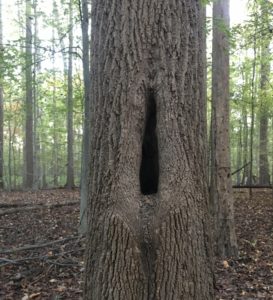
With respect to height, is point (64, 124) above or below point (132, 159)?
above

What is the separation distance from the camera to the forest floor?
496 centimetres

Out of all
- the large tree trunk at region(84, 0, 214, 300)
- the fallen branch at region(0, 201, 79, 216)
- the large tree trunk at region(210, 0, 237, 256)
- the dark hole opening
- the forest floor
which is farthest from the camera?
the fallen branch at region(0, 201, 79, 216)

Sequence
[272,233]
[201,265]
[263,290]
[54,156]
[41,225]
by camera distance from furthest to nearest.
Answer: [54,156] → [41,225] → [272,233] → [263,290] → [201,265]

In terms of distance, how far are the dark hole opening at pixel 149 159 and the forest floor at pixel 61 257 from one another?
2289 mm

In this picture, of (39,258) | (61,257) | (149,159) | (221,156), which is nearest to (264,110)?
(221,156)

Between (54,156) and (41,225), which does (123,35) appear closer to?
(41,225)

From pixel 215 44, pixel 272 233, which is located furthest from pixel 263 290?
pixel 215 44

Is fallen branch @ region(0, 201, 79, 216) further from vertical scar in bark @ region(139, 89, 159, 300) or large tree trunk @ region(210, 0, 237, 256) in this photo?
vertical scar in bark @ region(139, 89, 159, 300)

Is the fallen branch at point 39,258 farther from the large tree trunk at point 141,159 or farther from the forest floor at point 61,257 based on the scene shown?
the large tree trunk at point 141,159

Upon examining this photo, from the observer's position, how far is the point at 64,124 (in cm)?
2931

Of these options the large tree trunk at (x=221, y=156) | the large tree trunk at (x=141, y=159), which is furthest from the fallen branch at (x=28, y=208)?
the large tree trunk at (x=141, y=159)

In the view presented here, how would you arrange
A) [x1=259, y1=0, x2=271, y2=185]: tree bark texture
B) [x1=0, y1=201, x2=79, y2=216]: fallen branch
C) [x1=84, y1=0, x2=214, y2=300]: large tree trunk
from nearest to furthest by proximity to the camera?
[x1=84, y1=0, x2=214, y2=300]: large tree trunk
[x1=0, y1=201, x2=79, y2=216]: fallen branch
[x1=259, y1=0, x2=271, y2=185]: tree bark texture

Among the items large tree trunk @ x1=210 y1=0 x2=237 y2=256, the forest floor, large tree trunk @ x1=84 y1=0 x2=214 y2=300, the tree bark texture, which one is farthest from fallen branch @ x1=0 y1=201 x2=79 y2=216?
the tree bark texture

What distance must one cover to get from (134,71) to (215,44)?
441 centimetres
